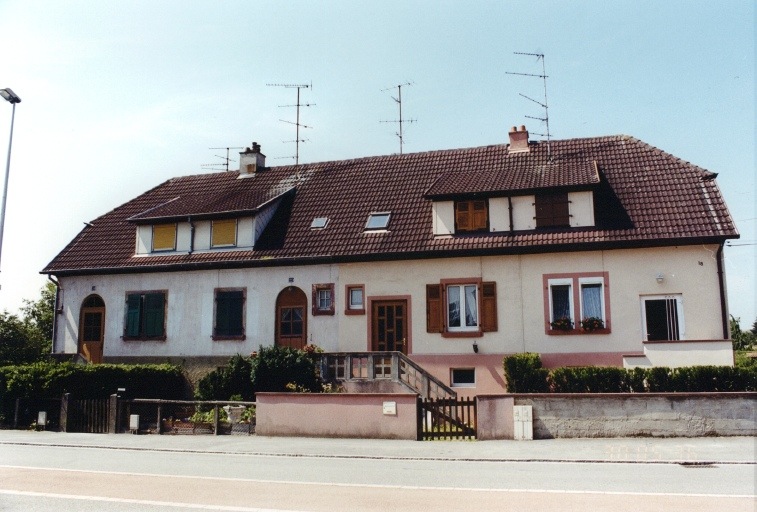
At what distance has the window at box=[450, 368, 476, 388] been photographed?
23.4 m

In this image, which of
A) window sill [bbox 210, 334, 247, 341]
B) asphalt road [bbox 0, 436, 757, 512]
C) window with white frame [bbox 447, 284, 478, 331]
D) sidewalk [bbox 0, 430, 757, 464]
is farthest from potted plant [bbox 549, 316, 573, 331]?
window sill [bbox 210, 334, 247, 341]

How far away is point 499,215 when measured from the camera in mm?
24234

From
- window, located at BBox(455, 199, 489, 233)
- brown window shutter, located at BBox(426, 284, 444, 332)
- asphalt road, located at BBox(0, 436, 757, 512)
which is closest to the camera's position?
asphalt road, located at BBox(0, 436, 757, 512)

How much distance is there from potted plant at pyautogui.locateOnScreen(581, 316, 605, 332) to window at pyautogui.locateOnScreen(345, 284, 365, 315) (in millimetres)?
7260

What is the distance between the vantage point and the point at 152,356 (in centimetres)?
2698

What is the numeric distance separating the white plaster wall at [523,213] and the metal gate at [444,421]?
785 centimetres

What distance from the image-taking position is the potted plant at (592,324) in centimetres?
2228

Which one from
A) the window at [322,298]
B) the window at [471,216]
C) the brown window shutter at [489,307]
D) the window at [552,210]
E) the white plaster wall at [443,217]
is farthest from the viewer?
the window at [322,298]

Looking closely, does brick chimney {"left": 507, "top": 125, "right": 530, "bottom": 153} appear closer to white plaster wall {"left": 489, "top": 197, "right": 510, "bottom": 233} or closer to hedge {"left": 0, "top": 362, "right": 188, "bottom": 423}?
white plaster wall {"left": 489, "top": 197, "right": 510, "bottom": 233}

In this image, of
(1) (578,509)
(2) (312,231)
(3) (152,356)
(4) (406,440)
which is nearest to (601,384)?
(4) (406,440)

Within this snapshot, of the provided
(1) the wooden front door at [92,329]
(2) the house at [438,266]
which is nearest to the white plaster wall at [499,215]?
(2) the house at [438,266]

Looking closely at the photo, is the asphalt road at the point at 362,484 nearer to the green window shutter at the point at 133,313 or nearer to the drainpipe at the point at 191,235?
the green window shutter at the point at 133,313

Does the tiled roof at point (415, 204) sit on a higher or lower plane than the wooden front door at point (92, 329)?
higher

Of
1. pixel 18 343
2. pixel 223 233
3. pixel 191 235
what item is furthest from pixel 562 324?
pixel 18 343
